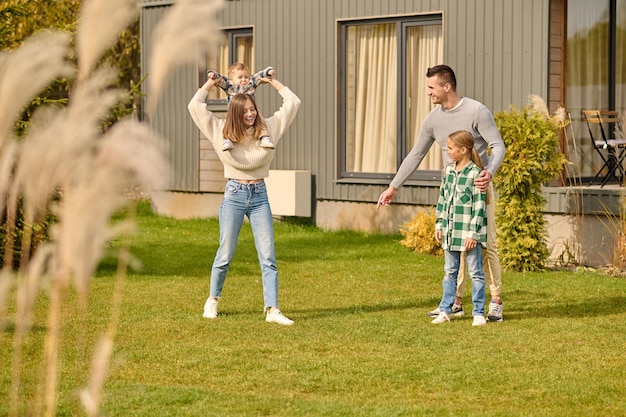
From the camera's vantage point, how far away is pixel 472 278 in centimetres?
930

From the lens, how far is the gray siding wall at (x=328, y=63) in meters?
14.4

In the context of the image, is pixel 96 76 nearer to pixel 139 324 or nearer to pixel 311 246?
pixel 139 324

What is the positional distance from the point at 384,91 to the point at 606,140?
3392mm

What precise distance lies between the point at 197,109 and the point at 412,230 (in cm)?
585

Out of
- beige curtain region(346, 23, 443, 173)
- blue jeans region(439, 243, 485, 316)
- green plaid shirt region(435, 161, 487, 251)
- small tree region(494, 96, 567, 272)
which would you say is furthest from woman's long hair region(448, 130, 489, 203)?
beige curtain region(346, 23, 443, 173)

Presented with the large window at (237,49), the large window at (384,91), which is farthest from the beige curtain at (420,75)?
the large window at (237,49)

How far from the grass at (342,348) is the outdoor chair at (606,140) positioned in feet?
6.18

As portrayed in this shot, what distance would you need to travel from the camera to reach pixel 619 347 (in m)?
8.31

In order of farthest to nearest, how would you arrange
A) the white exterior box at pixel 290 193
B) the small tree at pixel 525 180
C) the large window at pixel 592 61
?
the white exterior box at pixel 290 193 → the large window at pixel 592 61 → the small tree at pixel 525 180

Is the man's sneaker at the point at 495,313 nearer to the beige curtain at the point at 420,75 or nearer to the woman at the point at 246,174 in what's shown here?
the woman at the point at 246,174

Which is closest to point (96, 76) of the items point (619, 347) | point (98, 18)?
point (98, 18)

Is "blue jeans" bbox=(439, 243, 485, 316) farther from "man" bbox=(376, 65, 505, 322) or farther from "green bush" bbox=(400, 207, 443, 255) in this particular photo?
"green bush" bbox=(400, 207, 443, 255)

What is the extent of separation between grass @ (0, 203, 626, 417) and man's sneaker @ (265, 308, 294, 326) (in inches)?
4.3

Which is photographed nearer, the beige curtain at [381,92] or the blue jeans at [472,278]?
the blue jeans at [472,278]
